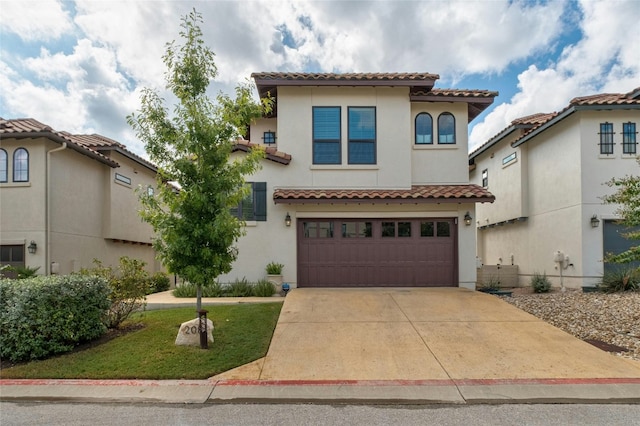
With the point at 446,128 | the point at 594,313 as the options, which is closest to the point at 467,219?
the point at 446,128

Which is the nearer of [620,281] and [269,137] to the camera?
[620,281]

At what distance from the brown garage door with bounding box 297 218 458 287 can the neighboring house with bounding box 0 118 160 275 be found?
5.94m

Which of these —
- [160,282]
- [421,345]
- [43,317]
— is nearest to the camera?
[43,317]

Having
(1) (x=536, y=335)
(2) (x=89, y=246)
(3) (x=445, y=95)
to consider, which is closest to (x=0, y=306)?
(2) (x=89, y=246)

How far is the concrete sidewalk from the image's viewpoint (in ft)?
17.7

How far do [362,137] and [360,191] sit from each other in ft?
6.38

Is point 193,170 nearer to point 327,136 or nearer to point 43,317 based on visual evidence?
point 43,317

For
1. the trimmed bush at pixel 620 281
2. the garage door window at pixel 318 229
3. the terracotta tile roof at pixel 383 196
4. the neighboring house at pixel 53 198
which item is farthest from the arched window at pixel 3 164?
the trimmed bush at pixel 620 281

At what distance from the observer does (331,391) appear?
217 inches

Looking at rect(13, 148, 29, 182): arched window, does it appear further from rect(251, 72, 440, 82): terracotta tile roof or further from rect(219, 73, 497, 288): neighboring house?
rect(251, 72, 440, 82): terracotta tile roof

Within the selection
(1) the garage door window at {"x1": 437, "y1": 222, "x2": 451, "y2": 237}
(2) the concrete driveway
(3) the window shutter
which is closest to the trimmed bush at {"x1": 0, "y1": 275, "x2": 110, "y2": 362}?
(2) the concrete driveway

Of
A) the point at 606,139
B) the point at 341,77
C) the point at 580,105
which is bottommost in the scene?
the point at 606,139

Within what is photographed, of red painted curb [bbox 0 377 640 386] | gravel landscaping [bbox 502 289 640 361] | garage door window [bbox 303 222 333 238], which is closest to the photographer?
red painted curb [bbox 0 377 640 386]

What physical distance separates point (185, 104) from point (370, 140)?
24.1 ft
